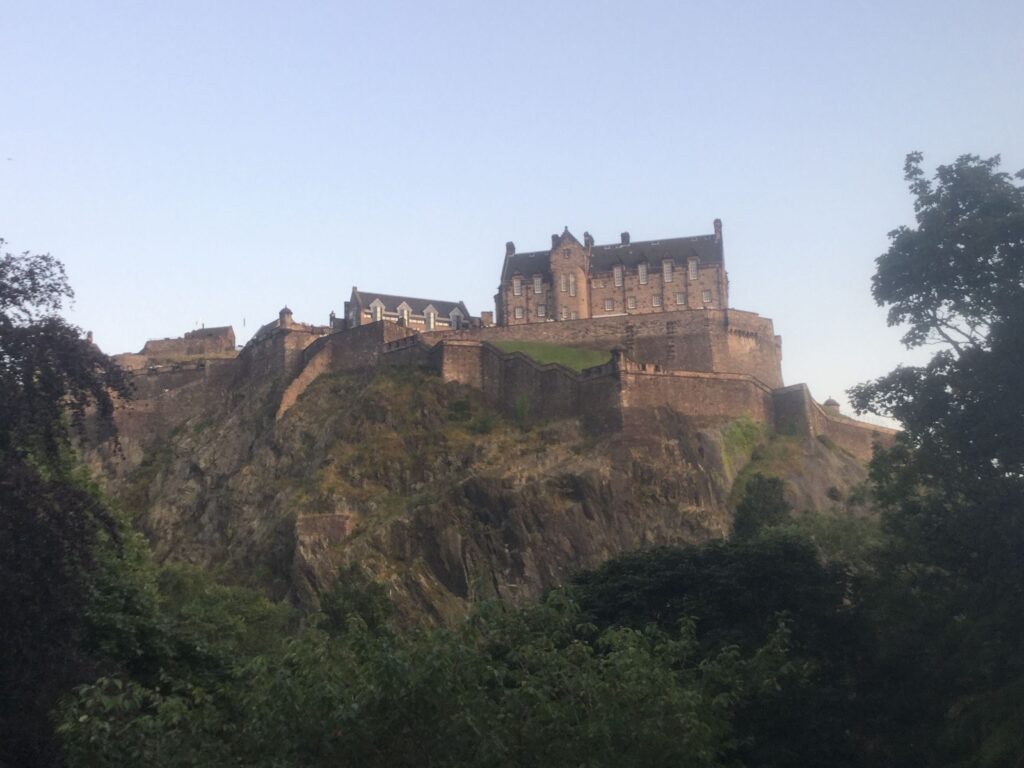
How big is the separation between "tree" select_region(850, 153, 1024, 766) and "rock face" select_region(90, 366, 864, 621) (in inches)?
961

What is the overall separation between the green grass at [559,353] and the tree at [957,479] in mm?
37478

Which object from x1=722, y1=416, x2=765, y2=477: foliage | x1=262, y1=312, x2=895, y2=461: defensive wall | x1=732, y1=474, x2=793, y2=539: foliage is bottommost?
x1=732, y1=474, x2=793, y2=539: foliage

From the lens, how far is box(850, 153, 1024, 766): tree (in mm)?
29547

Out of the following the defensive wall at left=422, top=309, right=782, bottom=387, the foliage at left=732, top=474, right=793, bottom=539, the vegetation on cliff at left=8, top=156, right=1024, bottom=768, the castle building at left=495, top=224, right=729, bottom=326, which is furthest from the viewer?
the castle building at left=495, top=224, right=729, bottom=326

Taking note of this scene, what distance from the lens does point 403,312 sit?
298ft

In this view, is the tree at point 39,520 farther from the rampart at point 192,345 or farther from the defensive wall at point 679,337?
the rampart at point 192,345

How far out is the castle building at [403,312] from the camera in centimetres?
8894

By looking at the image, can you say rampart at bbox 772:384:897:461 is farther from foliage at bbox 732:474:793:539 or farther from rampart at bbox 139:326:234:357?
rampart at bbox 139:326:234:357

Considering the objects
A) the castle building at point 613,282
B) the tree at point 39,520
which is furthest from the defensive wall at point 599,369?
the tree at point 39,520

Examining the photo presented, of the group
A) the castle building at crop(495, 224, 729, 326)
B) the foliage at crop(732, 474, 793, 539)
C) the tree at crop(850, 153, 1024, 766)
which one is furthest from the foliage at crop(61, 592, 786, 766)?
the castle building at crop(495, 224, 729, 326)

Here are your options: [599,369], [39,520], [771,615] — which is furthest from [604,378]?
[39,520]

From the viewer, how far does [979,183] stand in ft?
114

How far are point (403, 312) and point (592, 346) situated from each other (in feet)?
59.9

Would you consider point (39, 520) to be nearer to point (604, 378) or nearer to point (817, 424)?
point (604, 378)
